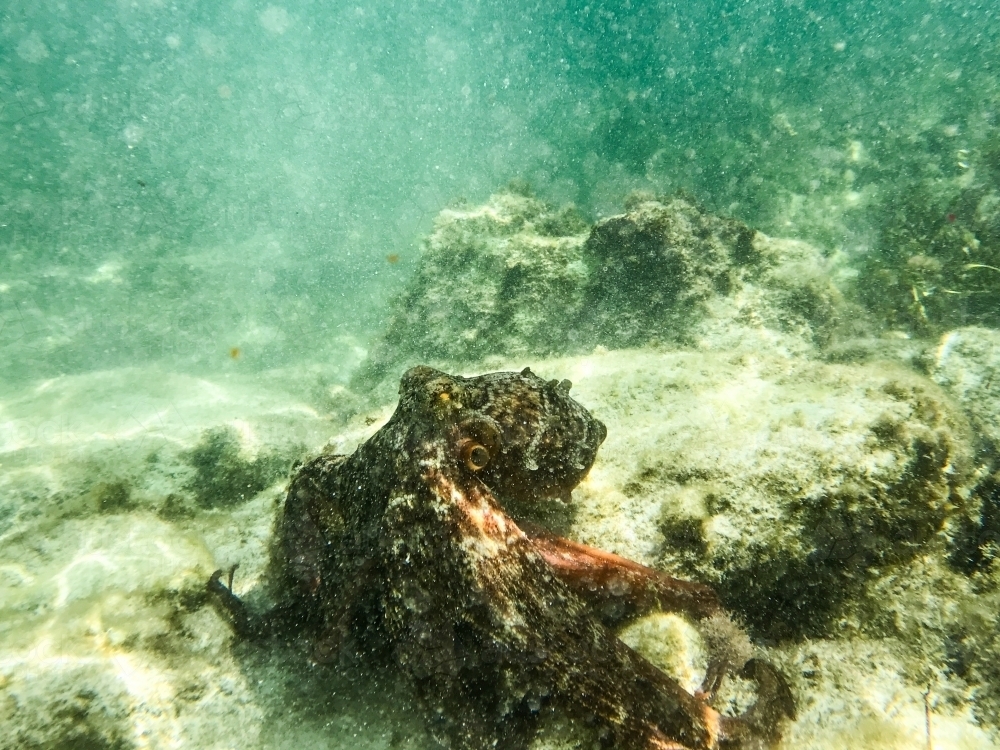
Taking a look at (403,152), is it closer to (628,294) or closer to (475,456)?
(628,294)

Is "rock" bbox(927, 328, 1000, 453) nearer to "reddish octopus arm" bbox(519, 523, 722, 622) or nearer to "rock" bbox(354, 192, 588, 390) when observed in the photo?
"reddish octopus arm" bbox(519, 523, 722, 622)

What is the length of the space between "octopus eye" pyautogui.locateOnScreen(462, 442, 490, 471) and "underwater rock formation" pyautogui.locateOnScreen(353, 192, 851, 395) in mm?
3688

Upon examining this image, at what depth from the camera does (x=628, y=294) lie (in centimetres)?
586

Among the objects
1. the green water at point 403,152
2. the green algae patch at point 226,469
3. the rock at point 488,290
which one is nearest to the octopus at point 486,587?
the green algae patch at point 226,469

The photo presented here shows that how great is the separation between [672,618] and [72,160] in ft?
141

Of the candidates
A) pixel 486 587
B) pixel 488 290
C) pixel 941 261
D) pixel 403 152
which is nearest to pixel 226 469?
pixel 486 587

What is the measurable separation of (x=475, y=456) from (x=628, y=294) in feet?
14.1

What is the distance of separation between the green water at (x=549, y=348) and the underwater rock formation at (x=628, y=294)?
0.23ft

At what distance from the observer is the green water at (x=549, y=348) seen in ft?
7.43

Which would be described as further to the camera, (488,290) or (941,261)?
(941,261)

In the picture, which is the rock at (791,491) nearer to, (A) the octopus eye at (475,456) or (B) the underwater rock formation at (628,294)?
Answer: (A) the octopus eye at (475,456)

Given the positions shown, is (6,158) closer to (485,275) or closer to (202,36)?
(485,275)

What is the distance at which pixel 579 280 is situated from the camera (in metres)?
6.14

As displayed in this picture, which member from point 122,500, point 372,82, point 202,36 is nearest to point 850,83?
point 122,500
